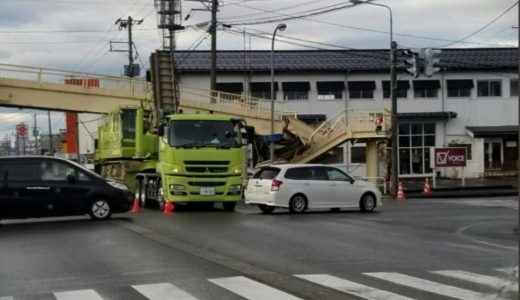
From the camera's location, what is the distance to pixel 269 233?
15.5 m

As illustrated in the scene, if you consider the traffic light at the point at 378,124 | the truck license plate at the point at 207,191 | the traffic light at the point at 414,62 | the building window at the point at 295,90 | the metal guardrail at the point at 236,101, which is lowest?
the truck license plate at the point at 207,191

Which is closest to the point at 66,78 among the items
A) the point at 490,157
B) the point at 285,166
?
the point at 285,166

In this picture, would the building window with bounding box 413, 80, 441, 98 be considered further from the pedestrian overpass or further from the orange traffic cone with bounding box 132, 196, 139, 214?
the orange traffic cone with bounding box 132, 196, 139, 214

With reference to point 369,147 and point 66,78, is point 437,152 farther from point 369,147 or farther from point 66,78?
point 66,78

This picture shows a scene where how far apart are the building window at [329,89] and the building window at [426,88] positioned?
5643mm

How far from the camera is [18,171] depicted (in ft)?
60.8

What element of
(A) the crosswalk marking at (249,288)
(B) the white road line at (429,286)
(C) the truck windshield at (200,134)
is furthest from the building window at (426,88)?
(A) the crosswalk marking at (249,288)

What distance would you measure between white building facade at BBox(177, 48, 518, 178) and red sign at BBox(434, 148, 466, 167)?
450 inches

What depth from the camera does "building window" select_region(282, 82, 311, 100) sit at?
5138cm

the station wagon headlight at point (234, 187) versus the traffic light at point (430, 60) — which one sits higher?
the traffic light at point (430, 60)

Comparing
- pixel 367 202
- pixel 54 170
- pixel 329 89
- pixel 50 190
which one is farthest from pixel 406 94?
pixel 50 190

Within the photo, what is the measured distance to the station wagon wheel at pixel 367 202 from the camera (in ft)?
75.6

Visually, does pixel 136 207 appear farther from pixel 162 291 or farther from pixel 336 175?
pixel 162 291

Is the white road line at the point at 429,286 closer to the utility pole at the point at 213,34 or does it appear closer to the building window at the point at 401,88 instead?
the utility pole at the point at 213,34
